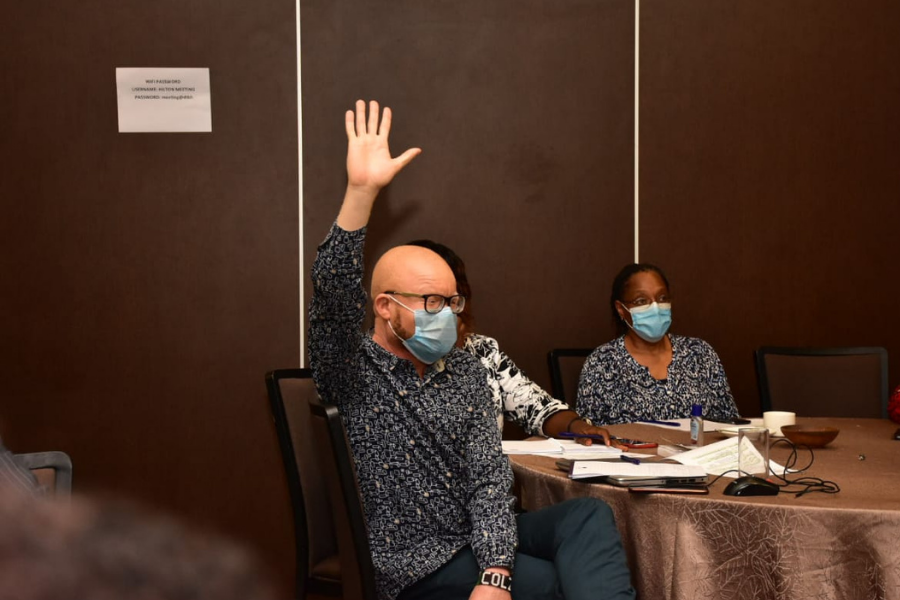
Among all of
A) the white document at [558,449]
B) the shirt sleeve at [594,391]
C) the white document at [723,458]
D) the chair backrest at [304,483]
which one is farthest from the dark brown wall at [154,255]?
the white document at [723,458]

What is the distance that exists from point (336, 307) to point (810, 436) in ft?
4.55

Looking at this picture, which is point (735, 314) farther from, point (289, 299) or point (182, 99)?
point (182, 99)

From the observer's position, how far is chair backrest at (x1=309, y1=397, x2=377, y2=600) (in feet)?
6.08

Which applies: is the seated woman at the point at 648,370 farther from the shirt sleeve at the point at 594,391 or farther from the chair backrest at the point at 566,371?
the chair backrest at the point at 566,371

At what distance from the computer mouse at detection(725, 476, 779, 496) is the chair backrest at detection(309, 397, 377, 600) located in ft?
2.57

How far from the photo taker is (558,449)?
2.47 m

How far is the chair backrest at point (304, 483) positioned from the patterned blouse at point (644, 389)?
1.27 metres

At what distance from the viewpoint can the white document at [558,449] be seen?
239 centimetres

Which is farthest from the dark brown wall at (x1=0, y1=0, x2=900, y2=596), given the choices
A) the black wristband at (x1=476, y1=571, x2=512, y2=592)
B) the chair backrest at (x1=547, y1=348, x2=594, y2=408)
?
the black wristband at (x1=476, y1=571, x2=512, y2=592)

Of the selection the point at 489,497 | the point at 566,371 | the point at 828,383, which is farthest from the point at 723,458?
the point at 828,383

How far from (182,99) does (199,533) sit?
371 cm

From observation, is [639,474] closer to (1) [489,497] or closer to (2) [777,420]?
(1) [489,497]

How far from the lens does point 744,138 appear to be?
397cm

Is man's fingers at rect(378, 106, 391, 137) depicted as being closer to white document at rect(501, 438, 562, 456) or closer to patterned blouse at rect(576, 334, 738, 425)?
white document at rect(501, 438, 562, 456)
